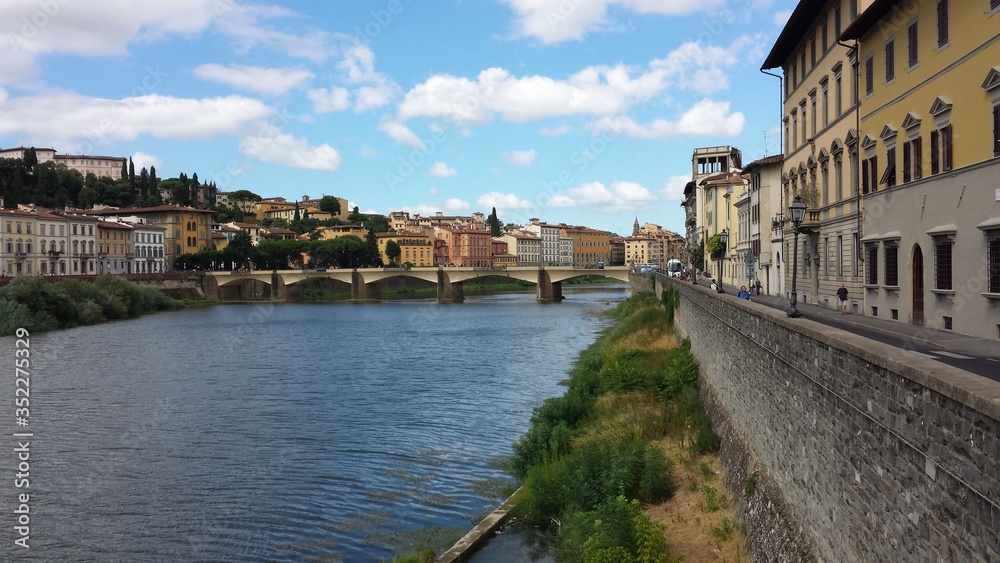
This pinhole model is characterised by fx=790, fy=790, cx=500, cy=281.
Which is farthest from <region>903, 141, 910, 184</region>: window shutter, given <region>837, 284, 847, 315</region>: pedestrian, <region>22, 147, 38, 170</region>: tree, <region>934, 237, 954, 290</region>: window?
<region>22, 147, 38, 170</region>: tree

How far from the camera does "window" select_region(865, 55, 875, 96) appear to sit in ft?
74.7

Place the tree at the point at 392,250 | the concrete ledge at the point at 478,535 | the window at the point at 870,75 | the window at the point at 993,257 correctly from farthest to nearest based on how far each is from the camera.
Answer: the tree at the point at 392,250 → the window at the point at 870,75 → the window at the point at 993,257 → the concrete ledge at the point at 478,535

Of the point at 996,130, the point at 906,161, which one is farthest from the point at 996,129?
the point at 906,161

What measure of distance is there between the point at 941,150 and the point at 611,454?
400 inches

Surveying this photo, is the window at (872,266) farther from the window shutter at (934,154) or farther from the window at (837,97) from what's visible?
the window at (837,97)

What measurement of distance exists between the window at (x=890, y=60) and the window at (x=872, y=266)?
15.5ft

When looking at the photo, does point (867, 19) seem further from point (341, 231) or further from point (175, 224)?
point (341, 231)

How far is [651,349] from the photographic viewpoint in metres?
34.2

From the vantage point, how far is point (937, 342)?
50.8 ft

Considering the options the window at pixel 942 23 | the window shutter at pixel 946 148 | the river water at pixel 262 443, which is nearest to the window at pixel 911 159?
the window shutter at pixel 946 148

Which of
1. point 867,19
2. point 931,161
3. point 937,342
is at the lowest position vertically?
point 937,342

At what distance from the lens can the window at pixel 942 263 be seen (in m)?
17.7

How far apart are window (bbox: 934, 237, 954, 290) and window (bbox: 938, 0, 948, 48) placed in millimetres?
4393

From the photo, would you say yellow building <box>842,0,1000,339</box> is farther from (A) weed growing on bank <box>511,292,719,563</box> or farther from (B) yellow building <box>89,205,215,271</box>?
Answer: (B) yellow building <box>89,205,215,271</box>
